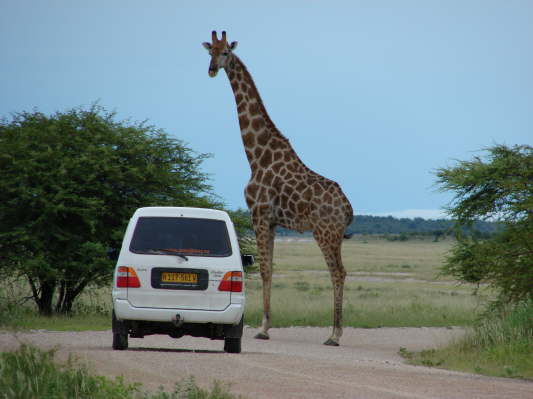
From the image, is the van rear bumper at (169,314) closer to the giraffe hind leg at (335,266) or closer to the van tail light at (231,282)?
the van tail light at (231,282)

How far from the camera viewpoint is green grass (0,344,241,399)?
→ 923cm

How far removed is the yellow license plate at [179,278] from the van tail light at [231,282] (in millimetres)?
402

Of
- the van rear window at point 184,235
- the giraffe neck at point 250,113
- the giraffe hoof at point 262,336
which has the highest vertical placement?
the giraffe neck at point 250,113

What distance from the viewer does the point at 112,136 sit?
83.6 feet

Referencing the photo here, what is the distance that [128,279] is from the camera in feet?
44.3

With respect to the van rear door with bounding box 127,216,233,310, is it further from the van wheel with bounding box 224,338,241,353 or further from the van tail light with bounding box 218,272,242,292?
the van wheel with bounding box 224,338,241,353

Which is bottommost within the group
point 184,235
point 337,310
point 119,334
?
point 119,334

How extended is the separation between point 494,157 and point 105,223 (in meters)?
11.2

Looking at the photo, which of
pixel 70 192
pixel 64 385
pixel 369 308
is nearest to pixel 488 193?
pixel 369 308

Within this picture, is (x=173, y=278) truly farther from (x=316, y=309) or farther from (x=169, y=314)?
(x=316, y=309)

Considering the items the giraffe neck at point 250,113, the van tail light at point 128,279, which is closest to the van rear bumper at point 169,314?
the van tail light at point 128,279

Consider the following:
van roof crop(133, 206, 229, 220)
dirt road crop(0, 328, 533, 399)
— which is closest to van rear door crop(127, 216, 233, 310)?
van roof crop(133, 206, 229, 220)

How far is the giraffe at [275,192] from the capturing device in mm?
19859

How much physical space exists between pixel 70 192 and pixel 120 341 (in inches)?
418
